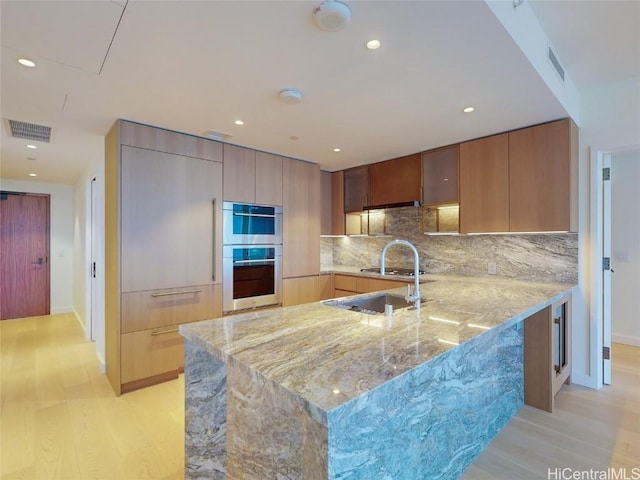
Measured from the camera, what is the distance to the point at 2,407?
2.51 metres

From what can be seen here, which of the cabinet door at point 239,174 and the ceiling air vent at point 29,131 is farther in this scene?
the cabinet door at point 239,174

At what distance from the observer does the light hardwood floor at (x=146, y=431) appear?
1831 mm

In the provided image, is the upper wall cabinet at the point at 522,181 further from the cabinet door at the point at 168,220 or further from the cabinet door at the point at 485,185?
the cabinet door at the point at 168,220

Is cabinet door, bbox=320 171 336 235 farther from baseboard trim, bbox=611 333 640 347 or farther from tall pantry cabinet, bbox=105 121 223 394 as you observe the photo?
baseboard trim, bbox=611 333 640 347

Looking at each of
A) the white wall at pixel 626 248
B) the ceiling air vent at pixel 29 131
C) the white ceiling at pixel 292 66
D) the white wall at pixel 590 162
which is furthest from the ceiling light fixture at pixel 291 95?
the white wall at pixel 626 248

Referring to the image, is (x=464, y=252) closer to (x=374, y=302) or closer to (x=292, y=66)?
(x=374, y=302)

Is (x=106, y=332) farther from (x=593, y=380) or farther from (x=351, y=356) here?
(x=593, y=380)

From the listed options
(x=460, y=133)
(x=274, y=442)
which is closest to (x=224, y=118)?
(x=460, y=133)

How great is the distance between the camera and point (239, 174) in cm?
341

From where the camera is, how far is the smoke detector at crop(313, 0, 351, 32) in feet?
4.52

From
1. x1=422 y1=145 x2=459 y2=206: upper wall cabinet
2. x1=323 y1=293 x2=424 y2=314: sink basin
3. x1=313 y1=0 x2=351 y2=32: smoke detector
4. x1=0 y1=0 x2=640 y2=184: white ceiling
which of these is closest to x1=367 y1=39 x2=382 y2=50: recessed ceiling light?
x1=0 y1=0 x2=640 y2=184: white ceiling

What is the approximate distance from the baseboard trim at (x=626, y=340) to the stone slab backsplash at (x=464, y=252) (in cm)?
196

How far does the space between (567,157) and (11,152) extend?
5.61 meters

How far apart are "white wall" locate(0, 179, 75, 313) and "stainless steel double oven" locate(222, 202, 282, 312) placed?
4.25 meters
